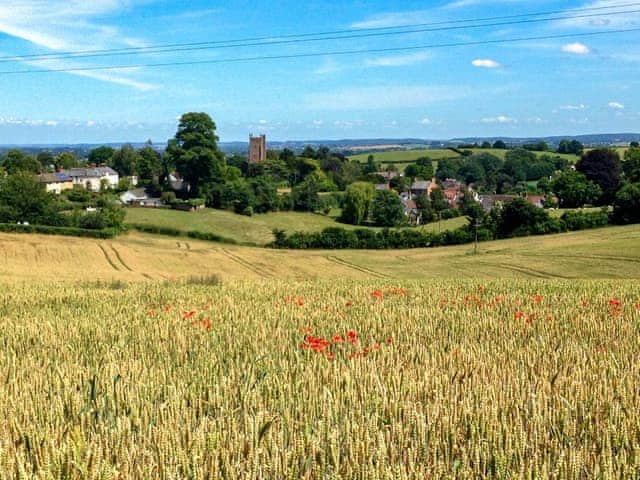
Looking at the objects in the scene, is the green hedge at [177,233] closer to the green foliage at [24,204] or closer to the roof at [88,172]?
the green foliage at [24,204]

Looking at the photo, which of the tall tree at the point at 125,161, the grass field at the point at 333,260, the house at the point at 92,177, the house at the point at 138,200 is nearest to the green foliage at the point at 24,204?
the grass field at the point at 333,260

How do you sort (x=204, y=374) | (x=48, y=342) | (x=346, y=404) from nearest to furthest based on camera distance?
(x=346, y=404)
(x=204, y=374)
(x=48, y=342)

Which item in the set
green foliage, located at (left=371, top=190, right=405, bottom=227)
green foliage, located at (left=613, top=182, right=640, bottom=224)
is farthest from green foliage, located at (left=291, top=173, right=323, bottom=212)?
green foliage, located at (left=613, top=182, right=640, bottom=224)

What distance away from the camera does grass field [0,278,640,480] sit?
459 cm

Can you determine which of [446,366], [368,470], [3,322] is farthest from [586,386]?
[3,322]

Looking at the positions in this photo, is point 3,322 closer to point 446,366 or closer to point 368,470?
point 446,366

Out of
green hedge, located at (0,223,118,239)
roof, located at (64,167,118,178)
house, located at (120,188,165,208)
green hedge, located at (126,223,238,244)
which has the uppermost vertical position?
roof, located at (64,167,118,178)

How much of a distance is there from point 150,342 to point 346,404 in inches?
159

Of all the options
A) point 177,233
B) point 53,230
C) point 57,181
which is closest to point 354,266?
point 177,233

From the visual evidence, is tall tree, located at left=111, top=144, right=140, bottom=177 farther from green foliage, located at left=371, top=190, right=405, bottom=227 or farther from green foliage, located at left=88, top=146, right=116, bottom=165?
green foliage, located at left=371, top=190, right=405, bottom=227

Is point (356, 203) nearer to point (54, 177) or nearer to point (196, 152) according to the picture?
point (196, 152)

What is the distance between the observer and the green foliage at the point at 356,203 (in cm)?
10700

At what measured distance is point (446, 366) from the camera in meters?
7.43

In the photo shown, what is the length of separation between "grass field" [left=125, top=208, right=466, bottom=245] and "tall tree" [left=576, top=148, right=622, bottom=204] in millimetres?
36743
